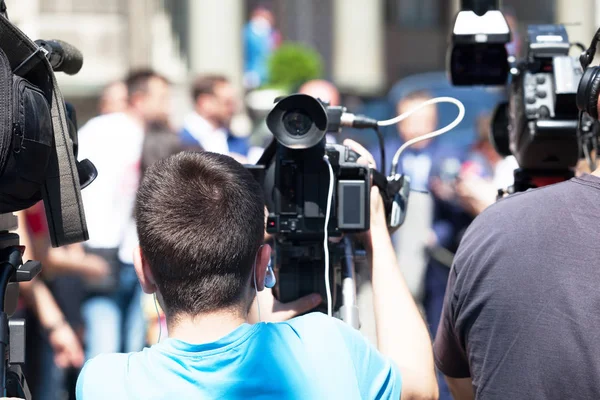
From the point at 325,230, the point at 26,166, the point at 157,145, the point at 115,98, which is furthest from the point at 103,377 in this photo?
the point at 115,98

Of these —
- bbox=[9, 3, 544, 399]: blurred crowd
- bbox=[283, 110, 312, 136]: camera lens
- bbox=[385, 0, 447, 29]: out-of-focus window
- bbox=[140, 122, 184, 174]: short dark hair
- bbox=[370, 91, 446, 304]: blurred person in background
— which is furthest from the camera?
bbox=[385, 0, 447, 29]: out-of-focus window

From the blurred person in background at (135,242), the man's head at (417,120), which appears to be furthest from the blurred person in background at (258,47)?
the blurred person in background at (135,242)

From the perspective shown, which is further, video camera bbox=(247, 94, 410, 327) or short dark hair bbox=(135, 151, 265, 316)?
video camera bbox=(247, 94, 410, 327)

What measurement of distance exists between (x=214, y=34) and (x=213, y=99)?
11.1 metres

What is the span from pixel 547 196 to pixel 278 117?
0.67 metres

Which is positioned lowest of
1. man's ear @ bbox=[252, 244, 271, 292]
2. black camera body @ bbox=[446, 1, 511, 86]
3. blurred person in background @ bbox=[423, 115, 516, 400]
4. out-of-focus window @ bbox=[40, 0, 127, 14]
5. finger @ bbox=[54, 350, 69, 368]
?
finger @ bbox=[54, 350, 69, 368]

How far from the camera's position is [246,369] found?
1896 mm

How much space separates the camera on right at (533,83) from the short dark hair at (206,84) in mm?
3461

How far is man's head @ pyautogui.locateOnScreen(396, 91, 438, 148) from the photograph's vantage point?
623 cm

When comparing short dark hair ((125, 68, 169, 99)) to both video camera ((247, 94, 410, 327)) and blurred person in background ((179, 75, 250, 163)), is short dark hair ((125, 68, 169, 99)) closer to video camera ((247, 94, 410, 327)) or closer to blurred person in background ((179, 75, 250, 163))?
blurred person in background ((179, 75, 250, 163))

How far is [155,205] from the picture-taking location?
1979 mm

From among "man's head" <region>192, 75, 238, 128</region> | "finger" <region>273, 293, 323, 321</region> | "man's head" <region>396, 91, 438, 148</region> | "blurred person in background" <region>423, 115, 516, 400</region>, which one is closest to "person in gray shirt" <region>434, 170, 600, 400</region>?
"finger" <region>273, 293, 323, 321</region>

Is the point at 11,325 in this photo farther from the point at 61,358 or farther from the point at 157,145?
Result: the point at 157,145

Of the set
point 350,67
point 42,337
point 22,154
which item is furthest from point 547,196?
point 350,67
